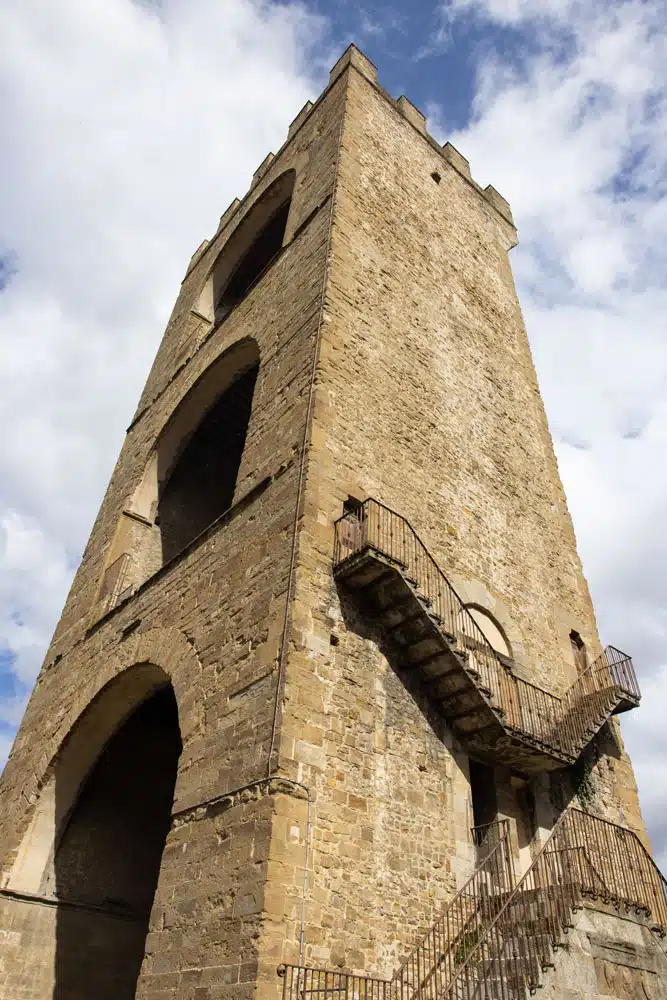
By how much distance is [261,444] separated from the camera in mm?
10078

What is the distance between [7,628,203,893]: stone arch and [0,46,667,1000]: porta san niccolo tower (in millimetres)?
45

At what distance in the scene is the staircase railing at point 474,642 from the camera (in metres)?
8.42

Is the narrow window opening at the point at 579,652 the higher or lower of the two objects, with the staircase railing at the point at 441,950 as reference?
higher

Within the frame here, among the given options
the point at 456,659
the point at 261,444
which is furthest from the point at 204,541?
the point at 456,659

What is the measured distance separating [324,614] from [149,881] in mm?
6042

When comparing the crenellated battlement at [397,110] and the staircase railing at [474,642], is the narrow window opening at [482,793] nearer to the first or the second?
the staircase railing at [474,642]

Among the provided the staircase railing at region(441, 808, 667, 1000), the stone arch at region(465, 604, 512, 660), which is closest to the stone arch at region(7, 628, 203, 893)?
the stone arch at region(465, 604, 512, 660)

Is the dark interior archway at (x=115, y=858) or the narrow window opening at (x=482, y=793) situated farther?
the dark interior archway at (x=115, y=858)

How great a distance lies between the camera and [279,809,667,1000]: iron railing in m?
6.12

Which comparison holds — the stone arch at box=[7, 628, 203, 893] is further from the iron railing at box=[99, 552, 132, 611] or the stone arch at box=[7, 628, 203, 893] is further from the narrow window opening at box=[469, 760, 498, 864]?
the narrow window opening at box=[469, 760, 498, 864]

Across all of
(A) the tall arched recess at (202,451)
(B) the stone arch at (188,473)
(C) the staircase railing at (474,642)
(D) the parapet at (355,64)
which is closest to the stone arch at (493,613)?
(C) the staircase railing at (474,642)

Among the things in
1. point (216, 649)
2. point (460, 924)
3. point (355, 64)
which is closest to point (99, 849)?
point (216, 649)

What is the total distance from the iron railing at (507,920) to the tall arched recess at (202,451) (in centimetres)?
816

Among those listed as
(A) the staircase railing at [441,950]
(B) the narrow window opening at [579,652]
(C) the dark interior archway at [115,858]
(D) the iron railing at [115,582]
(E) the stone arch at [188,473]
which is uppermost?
(E) the stone arch at [188,473]
